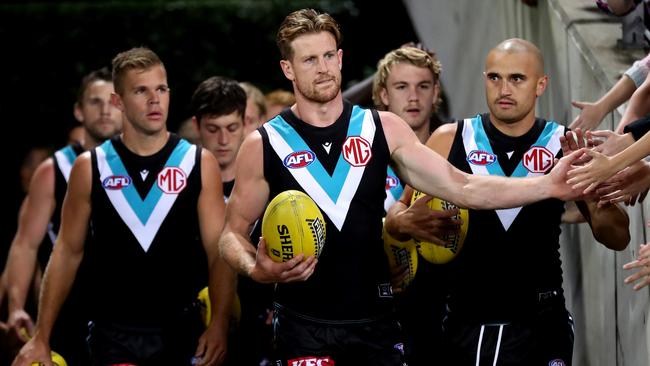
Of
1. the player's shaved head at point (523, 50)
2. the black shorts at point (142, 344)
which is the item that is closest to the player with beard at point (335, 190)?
the player's shaved head at point (523, 50)

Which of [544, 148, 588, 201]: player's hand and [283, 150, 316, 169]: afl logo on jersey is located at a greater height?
[283, 150, 316, 169]: afl logo on jersey

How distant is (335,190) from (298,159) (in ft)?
0.75

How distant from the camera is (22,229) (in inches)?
362

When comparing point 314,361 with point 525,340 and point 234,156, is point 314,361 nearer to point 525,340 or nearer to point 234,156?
point 525,340

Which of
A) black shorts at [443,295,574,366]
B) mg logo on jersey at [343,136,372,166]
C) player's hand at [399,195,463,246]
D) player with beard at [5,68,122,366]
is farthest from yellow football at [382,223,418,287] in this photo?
player with beard at [5,68,122,366]

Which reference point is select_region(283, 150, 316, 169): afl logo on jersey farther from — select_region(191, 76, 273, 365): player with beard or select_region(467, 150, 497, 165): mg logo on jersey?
select_region(191, 76, 273, 365): player with beard

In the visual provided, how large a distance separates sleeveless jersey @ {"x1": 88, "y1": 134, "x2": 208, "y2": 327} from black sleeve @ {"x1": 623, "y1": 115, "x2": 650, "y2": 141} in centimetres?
241

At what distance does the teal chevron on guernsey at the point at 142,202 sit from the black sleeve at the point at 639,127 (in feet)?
8.02

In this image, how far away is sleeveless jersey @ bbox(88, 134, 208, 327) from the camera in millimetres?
7773

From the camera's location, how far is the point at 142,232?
25.5ft

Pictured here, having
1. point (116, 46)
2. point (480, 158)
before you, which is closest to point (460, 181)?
point (480, 158)

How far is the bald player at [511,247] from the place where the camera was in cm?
720

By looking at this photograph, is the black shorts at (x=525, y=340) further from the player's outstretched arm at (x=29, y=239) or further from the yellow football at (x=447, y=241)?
the player's outstretched arm at (x=29, y=239)

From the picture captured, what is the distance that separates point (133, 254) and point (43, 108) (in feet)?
21.8
